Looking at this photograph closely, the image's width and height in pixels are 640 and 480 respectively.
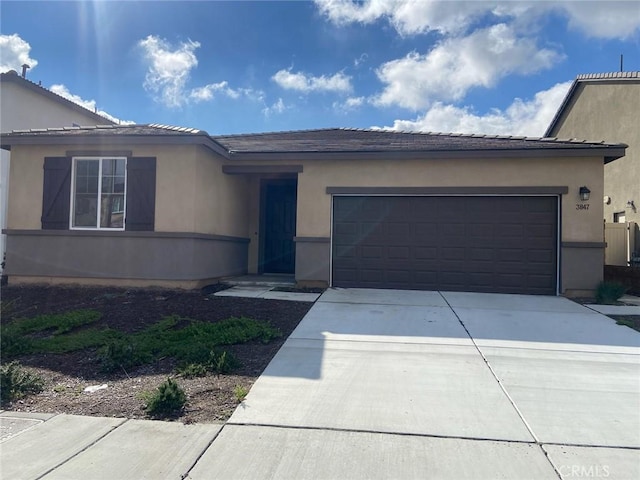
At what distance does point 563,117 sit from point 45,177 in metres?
21.8

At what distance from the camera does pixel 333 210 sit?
11023mm

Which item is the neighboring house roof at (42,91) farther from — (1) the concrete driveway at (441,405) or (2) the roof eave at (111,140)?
(1) the concrete driveway at (441,405)

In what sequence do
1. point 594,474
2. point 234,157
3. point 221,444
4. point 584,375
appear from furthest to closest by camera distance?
point 234,157, point 584,375, point 221,444, point 594,474

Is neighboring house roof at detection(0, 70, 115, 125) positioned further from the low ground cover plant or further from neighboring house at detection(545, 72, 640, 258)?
neighboring house at detection(545, 72, 640, 258)

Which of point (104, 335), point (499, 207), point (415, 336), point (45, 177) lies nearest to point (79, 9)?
point (45, 177)

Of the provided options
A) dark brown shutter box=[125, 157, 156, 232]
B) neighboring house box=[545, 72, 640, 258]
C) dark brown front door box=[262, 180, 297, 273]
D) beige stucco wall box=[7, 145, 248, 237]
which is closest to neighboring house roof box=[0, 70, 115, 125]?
beige stucco wall box=[7, 145, 248, 237]

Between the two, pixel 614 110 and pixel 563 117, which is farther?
pixel 563 117

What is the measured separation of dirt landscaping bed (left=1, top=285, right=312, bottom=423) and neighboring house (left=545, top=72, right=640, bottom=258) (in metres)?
13.7

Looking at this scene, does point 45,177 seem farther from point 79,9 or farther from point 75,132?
point 79,9

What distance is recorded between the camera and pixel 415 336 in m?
6.52

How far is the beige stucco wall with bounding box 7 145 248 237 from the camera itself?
988cm

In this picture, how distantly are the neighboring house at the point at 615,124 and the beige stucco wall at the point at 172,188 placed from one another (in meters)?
13.9

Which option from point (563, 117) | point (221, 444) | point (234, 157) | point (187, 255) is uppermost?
point (563, 117)

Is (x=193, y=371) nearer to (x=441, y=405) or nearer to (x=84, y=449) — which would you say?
(x=84, y=449)
